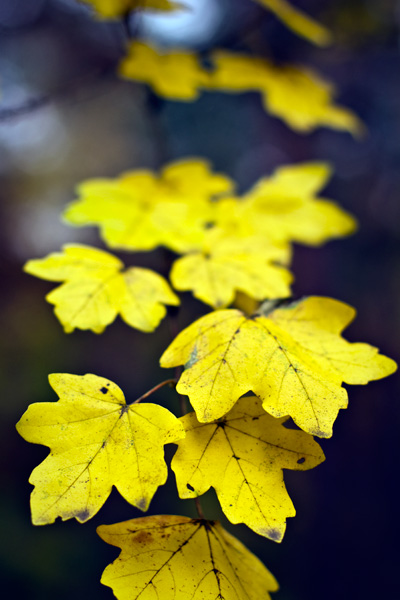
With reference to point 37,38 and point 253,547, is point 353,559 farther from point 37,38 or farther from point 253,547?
point 37,38

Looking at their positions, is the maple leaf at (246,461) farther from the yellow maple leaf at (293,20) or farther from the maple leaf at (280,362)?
the yellow maple leaf at (293,20)

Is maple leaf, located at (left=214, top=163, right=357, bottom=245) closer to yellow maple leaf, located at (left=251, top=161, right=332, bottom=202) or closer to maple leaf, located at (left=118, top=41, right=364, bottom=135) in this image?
yellow maple leaf, located at (left=251, top=161, right=332, bottom=202)

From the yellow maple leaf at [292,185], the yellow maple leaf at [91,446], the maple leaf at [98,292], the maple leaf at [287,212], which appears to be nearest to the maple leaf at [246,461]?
the yellow maple leaf at [91,446]

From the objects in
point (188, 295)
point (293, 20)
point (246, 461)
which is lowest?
point (188, 295)

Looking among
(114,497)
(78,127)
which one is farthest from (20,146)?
(114,497)

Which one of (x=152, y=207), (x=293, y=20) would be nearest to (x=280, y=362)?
(x=152, y=207)

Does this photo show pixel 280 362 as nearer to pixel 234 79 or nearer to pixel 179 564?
pixel 179 564
